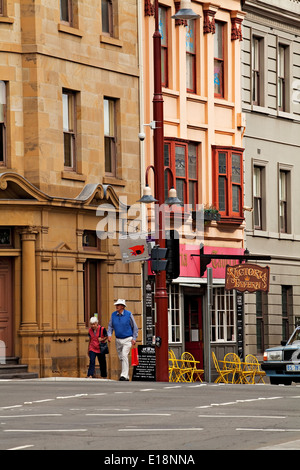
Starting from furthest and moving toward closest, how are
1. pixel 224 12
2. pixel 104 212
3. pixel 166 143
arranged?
1. pixel 224 12
2. pixel 166 143
3. pixel 104 212

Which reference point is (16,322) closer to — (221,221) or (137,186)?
(137,186)

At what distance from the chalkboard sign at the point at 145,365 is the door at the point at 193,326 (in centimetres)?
794

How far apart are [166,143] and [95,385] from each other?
48.7ft

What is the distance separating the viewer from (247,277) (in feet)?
123

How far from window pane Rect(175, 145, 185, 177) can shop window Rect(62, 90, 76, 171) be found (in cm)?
502

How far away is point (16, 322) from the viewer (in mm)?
33344

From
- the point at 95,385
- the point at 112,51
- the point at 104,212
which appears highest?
the point at 112,51

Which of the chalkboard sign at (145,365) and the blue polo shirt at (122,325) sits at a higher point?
the blue polo shirt at (122,325)

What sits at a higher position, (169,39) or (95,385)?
(169,39)

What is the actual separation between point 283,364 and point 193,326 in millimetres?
10147

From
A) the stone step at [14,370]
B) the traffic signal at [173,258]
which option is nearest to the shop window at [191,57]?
the stone step at [14,370]

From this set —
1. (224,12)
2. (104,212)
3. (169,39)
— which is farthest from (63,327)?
(224,12)

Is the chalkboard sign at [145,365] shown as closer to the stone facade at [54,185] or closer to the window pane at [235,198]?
the stone facade at [54,185]

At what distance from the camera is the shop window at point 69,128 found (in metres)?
34.8
